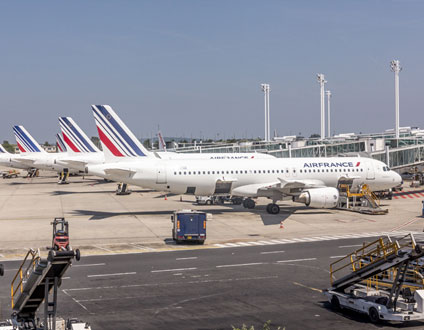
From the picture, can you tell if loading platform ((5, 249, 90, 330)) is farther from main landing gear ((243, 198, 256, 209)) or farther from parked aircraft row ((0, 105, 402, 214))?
main landing gear ((243, 198, 256, 209))

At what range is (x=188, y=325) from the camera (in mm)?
21844

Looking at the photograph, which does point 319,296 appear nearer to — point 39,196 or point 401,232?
point 401,232

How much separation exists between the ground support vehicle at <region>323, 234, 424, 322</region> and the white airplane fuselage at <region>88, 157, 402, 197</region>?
93.2 ft

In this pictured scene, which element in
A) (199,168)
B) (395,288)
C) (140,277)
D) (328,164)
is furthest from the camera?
(328,164)

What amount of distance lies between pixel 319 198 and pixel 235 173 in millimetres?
8478

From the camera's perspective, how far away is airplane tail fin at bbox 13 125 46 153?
105 meters

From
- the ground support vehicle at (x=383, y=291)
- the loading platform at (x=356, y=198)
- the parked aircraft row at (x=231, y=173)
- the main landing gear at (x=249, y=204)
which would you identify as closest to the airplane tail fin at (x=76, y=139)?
the parked aircraft row at (x=231, y=173)

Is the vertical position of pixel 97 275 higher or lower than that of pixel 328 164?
lower

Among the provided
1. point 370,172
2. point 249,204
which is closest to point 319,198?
point 249,204

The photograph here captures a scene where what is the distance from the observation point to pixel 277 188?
53.3 m

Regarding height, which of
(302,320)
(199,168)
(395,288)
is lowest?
(302,320)

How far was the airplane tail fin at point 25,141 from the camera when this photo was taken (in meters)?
105

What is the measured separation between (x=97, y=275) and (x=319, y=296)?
39.1 ft

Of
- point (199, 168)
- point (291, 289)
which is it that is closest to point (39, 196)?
point (199, 168)
